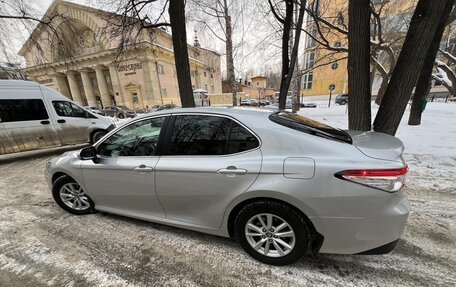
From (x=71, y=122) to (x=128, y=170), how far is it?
233 inches

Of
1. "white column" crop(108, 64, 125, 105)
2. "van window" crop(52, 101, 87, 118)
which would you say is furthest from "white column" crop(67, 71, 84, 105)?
"van window" crop(52, 101, 87, 118)

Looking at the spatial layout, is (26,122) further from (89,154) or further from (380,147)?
(380,147)

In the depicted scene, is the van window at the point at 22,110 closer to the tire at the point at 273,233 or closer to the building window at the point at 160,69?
the tire at the point at 273,233

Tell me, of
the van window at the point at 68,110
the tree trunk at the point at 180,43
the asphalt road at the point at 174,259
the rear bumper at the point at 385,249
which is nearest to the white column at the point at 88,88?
the van window at the point at 68,110

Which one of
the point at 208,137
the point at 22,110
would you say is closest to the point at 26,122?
the point at 22,110

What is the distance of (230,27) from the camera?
40.3ft

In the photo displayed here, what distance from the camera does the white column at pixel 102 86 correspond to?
33.4 meters

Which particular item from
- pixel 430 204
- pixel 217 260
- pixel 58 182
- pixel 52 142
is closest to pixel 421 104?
pixel 430 204

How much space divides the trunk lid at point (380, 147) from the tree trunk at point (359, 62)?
239 cm

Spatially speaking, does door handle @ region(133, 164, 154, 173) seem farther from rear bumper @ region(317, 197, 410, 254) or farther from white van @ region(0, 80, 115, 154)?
white van @ region(0, 80, 115, 154)

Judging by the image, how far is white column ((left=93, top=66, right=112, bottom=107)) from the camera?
33406 millimetres

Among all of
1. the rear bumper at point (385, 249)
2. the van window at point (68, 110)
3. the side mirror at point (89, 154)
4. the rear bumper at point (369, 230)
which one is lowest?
the rear bumper at point (385, 249)

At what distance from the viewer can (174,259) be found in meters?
2.25

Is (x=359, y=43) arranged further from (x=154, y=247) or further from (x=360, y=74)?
(x=154, y=247)
